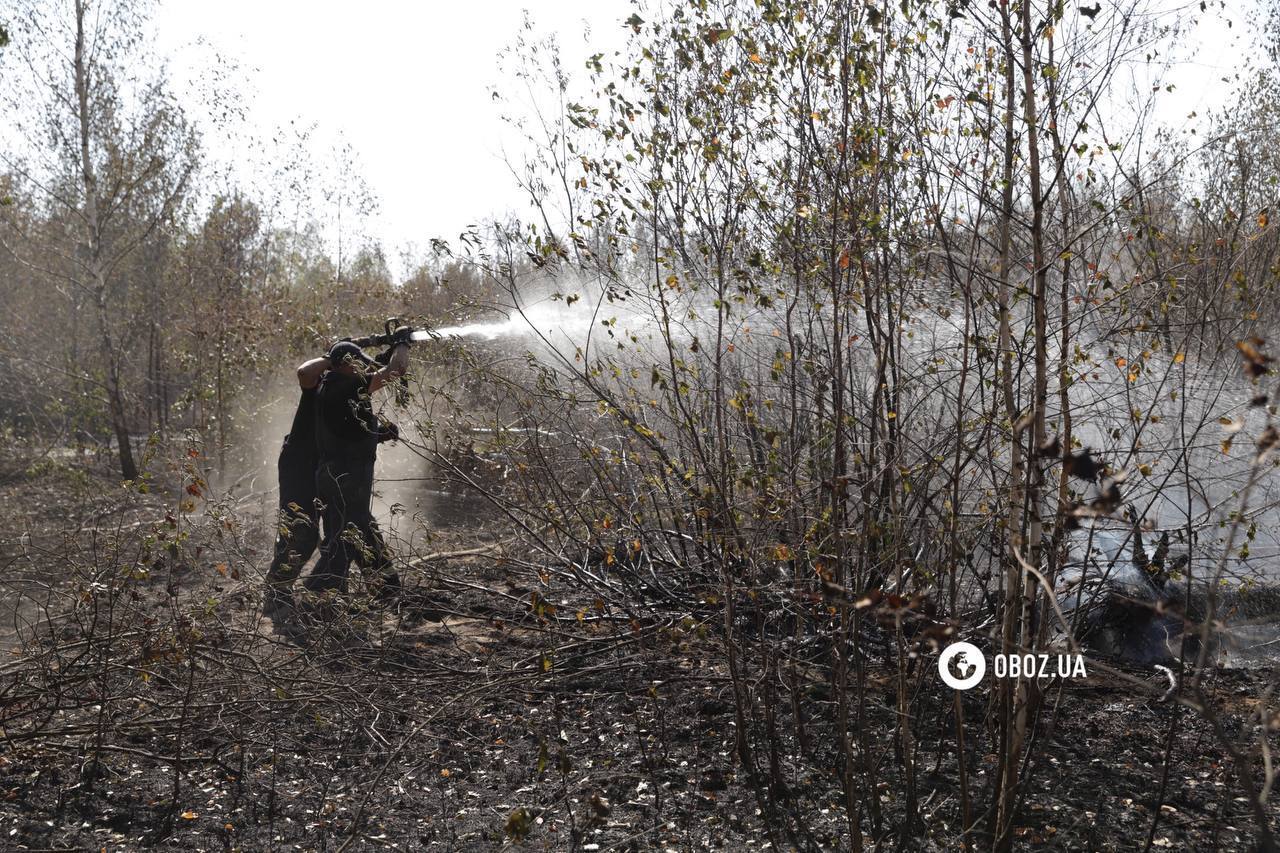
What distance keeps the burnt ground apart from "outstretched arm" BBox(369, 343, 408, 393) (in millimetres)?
996

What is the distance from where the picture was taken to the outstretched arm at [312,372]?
21.4 ft

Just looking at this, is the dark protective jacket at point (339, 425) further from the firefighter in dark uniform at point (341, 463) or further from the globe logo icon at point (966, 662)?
the globe logo icon at point (966, 662)

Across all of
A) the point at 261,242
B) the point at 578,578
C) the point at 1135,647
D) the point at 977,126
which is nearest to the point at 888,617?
the point at 977,126

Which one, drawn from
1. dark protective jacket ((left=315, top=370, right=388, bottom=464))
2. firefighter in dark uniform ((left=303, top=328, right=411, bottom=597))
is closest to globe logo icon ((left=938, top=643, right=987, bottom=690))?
firefighter in dark uniform ((left=303, top=328, right=411, bottom=597))

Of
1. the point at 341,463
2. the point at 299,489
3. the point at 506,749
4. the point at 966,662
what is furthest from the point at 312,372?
the point at 966,662

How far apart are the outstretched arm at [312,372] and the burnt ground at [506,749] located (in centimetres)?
165

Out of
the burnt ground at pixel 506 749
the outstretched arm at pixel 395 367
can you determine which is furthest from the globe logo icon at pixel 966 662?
the outstretched arm at pixel 395 367

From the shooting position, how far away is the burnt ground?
3570mm

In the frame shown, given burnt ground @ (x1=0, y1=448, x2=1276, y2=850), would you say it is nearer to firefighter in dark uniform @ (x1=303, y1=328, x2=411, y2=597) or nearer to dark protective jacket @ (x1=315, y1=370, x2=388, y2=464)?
firefighter in dark uniform @ (x1=303, y1=328, x2=411, y2=597)

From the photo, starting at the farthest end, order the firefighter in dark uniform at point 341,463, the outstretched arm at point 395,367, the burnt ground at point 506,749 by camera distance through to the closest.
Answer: the firefighter in dark uniform at point 341,463
the outstretched arm at point 395,367
the burnt ground at point 506,749

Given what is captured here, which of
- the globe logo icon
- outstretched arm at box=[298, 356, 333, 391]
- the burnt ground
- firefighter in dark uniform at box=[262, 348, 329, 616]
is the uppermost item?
outstretched arm at box=[298, 356, 333, 391]

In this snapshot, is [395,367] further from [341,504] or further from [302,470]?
[302,470]

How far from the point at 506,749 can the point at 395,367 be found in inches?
85.2

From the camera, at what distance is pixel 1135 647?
5980mm
